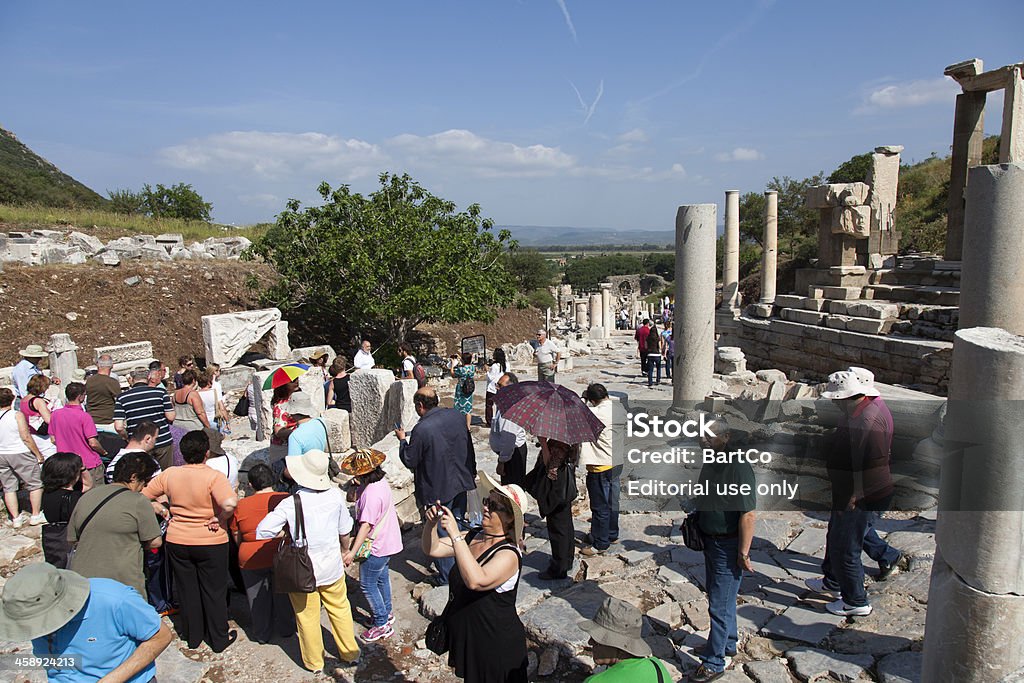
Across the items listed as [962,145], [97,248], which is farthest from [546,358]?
[97,248]

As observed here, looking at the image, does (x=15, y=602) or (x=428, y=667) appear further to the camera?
(x=428, y=667)

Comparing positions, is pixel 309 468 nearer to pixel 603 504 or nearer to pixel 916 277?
pixel 603 504

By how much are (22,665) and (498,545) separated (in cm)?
369

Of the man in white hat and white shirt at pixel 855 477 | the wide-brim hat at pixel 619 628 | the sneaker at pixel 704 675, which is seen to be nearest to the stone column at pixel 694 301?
the man in white hat and white shirt at pixel 855 477

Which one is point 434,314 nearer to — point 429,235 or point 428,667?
point 429,235

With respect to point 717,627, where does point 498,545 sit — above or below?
above

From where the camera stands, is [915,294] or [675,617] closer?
[675,617]

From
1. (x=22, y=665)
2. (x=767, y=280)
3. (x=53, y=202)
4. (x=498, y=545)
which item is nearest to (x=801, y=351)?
(x=767, y=280)

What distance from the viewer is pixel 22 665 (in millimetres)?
4352

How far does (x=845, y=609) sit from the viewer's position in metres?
4.57

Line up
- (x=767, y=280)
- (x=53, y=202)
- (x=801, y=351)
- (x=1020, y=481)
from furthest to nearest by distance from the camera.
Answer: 1. (x=53, y=202)
2. (x=767, y=280)
3. (x=801, y=351)
4. (x=1020, y=481)

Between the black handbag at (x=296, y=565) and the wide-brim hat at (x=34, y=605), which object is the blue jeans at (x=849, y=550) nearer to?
the black handbag at (x=296, y=565)

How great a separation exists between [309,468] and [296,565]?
0.63 metres

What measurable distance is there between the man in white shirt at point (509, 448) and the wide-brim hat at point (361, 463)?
1234 mm
